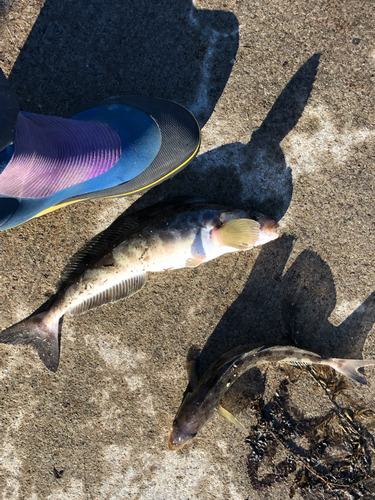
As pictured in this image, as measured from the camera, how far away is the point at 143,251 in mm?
2908

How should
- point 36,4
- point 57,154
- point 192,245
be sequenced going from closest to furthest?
point 57,154, point 192,245, point 36,4

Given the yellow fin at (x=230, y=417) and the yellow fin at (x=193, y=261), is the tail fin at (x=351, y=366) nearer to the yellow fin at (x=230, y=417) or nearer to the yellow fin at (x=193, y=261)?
the yellow fin at (x=230, y=417)

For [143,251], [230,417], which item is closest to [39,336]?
[143,251]

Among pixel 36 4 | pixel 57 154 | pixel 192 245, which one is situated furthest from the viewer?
pixel 36 4

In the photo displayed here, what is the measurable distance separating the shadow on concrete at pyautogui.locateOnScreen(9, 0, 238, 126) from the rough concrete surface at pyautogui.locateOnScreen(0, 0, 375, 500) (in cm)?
1

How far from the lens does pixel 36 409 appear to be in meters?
3.25

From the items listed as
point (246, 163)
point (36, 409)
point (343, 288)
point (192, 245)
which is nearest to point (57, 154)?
point (192, 245)

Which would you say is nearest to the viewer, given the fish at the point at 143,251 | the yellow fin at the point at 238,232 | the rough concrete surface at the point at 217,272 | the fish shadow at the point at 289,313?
the yellow fin at the point at 238,232

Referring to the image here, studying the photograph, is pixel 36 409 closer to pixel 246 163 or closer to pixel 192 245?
pixel 192 245

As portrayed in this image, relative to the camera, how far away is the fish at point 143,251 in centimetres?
287

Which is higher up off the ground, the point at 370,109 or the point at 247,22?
the point at 247,22

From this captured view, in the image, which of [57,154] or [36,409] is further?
[36,409]

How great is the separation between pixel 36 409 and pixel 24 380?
0.31 metres

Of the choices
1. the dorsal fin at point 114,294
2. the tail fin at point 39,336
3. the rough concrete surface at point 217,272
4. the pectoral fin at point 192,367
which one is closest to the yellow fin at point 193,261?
the rough concrete surface at point 217,272
